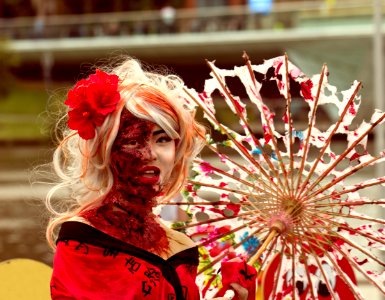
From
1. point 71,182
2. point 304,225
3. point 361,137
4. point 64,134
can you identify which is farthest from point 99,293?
point 361,137

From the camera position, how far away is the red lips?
2912mm

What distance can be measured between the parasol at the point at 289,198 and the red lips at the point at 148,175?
0.44 meters

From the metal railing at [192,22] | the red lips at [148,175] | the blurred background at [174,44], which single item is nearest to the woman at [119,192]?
the red lips at [148,175]

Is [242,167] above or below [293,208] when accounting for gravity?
above

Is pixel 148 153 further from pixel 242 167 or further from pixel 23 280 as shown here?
pixel 23 280

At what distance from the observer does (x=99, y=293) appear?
9.07 feet

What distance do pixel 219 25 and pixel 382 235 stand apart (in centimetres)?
4084

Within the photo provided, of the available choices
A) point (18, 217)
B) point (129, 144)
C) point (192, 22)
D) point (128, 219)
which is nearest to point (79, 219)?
point (128, 219)

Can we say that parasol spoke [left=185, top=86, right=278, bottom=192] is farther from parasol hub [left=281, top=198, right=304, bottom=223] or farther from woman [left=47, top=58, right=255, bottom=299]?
woman [left=47, top=58, right=255, bottom=299]

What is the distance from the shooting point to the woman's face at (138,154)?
2.89 metres

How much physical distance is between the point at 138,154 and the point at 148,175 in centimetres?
7

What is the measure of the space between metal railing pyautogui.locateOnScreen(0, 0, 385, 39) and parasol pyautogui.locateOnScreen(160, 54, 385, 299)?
3644 cm

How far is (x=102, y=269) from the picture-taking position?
2.79 m

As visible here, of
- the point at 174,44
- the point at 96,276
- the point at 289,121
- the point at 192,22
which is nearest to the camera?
the point at 96,276
